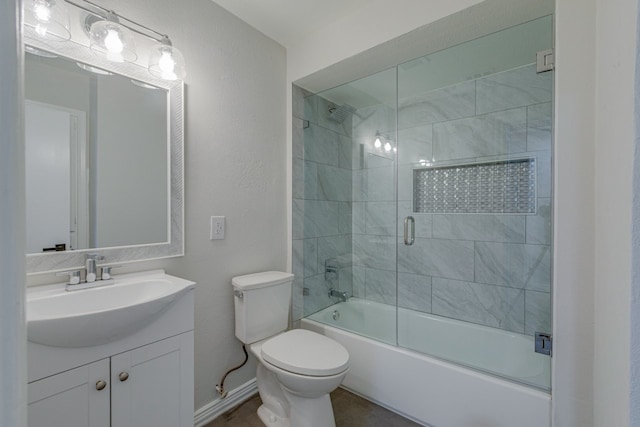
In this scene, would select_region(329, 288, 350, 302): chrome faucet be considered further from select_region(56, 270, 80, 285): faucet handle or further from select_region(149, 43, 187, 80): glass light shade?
select_region(149, 43, 187, 80): glass light shade

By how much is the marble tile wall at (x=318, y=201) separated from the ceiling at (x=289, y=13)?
1.31 feet

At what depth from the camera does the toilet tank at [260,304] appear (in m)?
1.71

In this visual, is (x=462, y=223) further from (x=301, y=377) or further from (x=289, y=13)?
(x=289, y=13)

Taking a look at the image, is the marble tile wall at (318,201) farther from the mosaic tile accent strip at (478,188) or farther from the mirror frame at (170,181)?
the mirror frame at (170,181)

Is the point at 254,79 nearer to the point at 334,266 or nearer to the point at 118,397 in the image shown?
the point at 334,266

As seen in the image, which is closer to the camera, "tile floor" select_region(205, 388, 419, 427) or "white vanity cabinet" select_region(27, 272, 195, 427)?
"white vanity cabinet" select_region(27, 272, 195, 427)

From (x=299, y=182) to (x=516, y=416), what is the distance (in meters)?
1.82

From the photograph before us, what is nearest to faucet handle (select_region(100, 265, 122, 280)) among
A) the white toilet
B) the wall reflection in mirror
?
the wall reflection in mirror

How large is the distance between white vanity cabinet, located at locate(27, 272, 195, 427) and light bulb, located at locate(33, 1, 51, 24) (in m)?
1.14

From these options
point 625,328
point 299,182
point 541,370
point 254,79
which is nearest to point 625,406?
point 625,328

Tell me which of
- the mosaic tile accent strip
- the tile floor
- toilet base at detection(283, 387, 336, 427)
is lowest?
the tile floor

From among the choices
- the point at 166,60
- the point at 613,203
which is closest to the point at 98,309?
the point at 166,60

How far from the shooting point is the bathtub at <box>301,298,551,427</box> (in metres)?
1.42

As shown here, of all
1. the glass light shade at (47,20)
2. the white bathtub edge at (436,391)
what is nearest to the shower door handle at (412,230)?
the white bathtub edge at (436,391)
